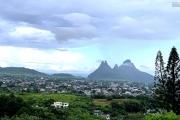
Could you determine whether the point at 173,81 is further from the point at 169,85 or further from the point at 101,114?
the point at 101,114

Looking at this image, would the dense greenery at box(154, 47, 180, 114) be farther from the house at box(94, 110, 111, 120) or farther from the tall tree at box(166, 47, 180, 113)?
the house at box(94, 110, 111, 120)

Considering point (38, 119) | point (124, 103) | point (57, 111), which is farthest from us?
point (124, 103)

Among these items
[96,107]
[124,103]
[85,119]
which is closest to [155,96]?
[85,119]

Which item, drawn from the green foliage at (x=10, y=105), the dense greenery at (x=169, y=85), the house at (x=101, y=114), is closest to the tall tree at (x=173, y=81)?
the dense greenery at (x=169, y=85)

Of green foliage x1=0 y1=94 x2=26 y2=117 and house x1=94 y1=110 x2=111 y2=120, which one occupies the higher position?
green foliage x1=0 y1=94 x2=26 y2=117

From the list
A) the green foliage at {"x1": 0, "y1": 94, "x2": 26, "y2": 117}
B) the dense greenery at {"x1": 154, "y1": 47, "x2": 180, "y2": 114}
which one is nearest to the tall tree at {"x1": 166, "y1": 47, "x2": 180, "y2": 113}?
Result: the dense greenery at {"x1": 154, "y1": 47, "x2": 180, "y2": 114}

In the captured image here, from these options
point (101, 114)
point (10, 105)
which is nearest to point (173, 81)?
point (10, 105)

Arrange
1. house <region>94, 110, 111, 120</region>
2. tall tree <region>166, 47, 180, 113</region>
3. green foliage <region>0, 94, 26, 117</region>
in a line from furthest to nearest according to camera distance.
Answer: house <region>94, 110, 111, 120</region> → green foliage <region>0, 94, 26, 117</region> → tall tree <region>166, 47, 180, 113</region>

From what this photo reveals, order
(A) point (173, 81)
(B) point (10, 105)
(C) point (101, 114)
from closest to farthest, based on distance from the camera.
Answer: (A) point (173, 81) < (B) point (10, 105) < (C) point (101, 114)

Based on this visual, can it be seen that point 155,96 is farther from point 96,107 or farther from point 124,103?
point 124,103
